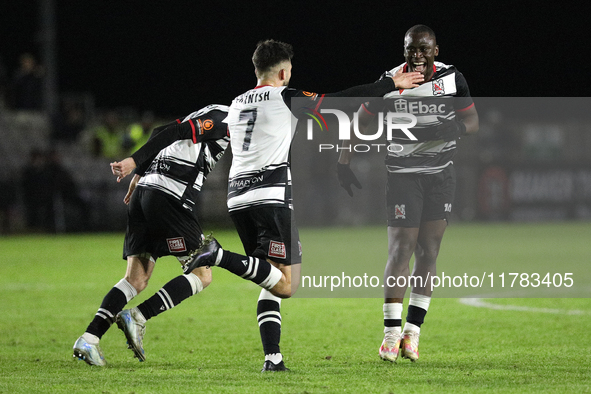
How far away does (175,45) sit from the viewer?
98.8ft

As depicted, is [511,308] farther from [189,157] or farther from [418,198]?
[189,157]

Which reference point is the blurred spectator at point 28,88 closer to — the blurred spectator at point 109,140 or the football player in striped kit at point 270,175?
the blurred spectator at point 109,140

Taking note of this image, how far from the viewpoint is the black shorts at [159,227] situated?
5.66m

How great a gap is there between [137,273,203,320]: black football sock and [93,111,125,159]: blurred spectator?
1627 cm

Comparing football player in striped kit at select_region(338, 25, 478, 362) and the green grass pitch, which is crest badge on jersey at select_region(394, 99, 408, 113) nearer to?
football player in striped kit at select_region(338, 25, 478, 362)

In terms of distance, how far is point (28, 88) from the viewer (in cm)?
2102

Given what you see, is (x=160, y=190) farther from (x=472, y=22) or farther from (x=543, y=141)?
(x=543, y=141)

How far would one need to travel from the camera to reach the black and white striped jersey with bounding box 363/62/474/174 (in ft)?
18.8

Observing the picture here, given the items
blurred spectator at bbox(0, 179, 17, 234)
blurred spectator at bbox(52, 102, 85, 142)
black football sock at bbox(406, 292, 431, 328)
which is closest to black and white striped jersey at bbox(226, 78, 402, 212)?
black football sock at bbox(406, 292, 431, 328)

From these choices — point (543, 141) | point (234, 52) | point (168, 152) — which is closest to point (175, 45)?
point (234, 52)

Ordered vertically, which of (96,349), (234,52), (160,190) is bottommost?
(96,349)

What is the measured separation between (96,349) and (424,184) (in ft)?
8.43

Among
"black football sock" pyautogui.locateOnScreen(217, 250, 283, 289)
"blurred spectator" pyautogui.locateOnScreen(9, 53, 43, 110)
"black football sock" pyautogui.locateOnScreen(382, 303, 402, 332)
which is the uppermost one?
"blurred spectator" pyautogui.locateOnScreen(9, 53, 43, 110)

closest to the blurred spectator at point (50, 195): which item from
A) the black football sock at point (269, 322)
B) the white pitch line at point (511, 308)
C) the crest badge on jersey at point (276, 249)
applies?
the white pitch line at point (511, 308)
